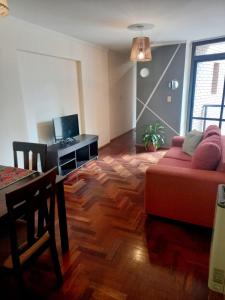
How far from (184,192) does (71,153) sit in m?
2.26

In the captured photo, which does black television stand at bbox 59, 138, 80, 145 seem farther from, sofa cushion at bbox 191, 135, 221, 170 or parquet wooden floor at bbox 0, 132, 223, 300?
sofa cushion at bbox 191, 135, 221, 170

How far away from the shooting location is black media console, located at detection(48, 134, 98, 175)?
333 centimetres

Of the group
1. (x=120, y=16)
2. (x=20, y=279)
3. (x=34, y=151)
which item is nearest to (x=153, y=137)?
(x=120, y=16)

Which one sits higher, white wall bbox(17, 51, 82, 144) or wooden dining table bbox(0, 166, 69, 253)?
white wall bbox(17, 51, 82, 144)

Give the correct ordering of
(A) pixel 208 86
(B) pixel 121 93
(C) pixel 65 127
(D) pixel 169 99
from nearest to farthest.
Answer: (C) pixel 65 127
(A) pixel 208 86
(D) pixel 169 99
(B) pixel 121 93

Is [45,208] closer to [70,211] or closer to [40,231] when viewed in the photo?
[40,231]

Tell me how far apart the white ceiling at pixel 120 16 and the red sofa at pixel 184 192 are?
1855 millimetres

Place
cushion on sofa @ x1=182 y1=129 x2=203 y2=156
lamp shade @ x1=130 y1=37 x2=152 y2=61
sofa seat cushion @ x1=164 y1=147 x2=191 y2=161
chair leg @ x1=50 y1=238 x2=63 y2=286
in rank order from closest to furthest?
chair leg @ x1=50 y1=238 x2=63 y2=286 < lamp shade @ x1=130 y1=37 x2=152 y2=61 < sofa seat cushion @ x1=164 y1=147 x2=191 y2=161 < cushion on sofa @ x1=182 y1=129 x2=203 y2=156

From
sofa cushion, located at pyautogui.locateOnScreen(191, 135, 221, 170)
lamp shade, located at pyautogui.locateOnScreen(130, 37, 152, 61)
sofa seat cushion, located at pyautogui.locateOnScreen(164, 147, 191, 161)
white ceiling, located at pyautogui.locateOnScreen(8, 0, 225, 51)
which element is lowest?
sofa seat cushion, located at pyautogui.locateOnScreen(164, 147, 191, 161)

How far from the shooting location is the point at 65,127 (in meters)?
3.73

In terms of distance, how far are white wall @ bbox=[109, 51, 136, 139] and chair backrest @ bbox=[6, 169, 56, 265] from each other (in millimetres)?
4579

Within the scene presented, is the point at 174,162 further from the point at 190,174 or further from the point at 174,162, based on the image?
the point at 190,174

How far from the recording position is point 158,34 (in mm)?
3809

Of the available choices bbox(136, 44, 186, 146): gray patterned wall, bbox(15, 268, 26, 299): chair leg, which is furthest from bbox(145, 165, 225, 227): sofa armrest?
bbox(136, 44, 186, 146): gray patterned wall
